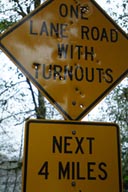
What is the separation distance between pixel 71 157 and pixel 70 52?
60 cm

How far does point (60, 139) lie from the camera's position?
170cm

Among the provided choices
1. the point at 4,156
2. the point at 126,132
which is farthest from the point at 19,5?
the point at 4,156

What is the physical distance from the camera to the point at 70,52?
6.23ft

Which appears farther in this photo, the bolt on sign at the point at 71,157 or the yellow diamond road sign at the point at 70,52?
the yellow diamond road sign at the point at 70,52

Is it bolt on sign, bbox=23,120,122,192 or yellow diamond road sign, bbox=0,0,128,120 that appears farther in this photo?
yellow diamond road sign, bbox=0,0,128,120

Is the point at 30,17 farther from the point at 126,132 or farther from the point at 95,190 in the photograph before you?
the point at 126,132

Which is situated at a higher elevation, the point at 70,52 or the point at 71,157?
the point at 70,52

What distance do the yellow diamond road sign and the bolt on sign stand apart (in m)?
0.12

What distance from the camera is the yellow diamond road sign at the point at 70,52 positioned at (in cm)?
179

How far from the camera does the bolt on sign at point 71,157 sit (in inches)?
63.5

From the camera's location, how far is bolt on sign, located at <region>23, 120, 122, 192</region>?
63.5 inches

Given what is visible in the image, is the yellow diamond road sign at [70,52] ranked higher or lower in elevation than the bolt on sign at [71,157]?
higher

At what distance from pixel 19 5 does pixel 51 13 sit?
24.3 feet

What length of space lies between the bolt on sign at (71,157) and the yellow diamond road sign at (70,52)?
4.8 inches
